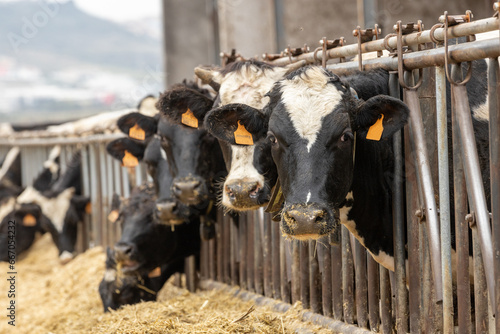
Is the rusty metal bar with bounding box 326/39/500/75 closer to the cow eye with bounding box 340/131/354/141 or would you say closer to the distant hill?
the cow eye with bounding box 340/131/354/141

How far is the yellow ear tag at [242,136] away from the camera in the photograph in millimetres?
3635

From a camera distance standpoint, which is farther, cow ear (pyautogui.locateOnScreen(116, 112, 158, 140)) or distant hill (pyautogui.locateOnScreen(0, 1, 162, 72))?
distant hill (pyautogui.locateOnScreen(0, 1, 162, 72))

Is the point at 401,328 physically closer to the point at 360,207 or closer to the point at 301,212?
the point at 360,207

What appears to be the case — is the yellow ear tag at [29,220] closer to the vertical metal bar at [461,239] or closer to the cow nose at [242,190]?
the cow nose at [242,190]

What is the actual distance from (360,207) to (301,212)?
68 centimetres

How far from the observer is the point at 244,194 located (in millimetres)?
3861

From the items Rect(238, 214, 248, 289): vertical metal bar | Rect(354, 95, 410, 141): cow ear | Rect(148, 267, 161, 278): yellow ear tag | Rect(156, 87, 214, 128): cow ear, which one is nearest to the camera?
Rect(354, 95, 410, 141): cow ear

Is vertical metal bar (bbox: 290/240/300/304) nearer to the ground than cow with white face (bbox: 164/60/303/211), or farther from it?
nearer to the ground

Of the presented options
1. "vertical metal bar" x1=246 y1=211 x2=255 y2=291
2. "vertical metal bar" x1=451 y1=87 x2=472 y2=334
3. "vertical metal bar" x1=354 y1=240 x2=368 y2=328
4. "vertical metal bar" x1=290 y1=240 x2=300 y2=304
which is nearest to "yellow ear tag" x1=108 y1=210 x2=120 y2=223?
"vertical metal bar" x1=246 y1=211 x2=255 y2=291

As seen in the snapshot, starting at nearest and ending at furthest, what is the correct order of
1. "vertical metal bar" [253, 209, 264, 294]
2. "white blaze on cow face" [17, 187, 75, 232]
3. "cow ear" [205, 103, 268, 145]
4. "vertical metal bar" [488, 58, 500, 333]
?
"vertical metal bar" [488, 58, 500, 333] < "cow ear" [205, 103, 268, 145] < "vertical metal bar" [253, 209, 264, 294] < "white blaze on cow face" [17, 187, 75, 232]

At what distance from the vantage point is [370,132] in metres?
3.29

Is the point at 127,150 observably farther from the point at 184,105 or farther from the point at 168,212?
the point at 184,105

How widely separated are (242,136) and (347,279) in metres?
1.14

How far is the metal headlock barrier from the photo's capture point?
9.41ft
